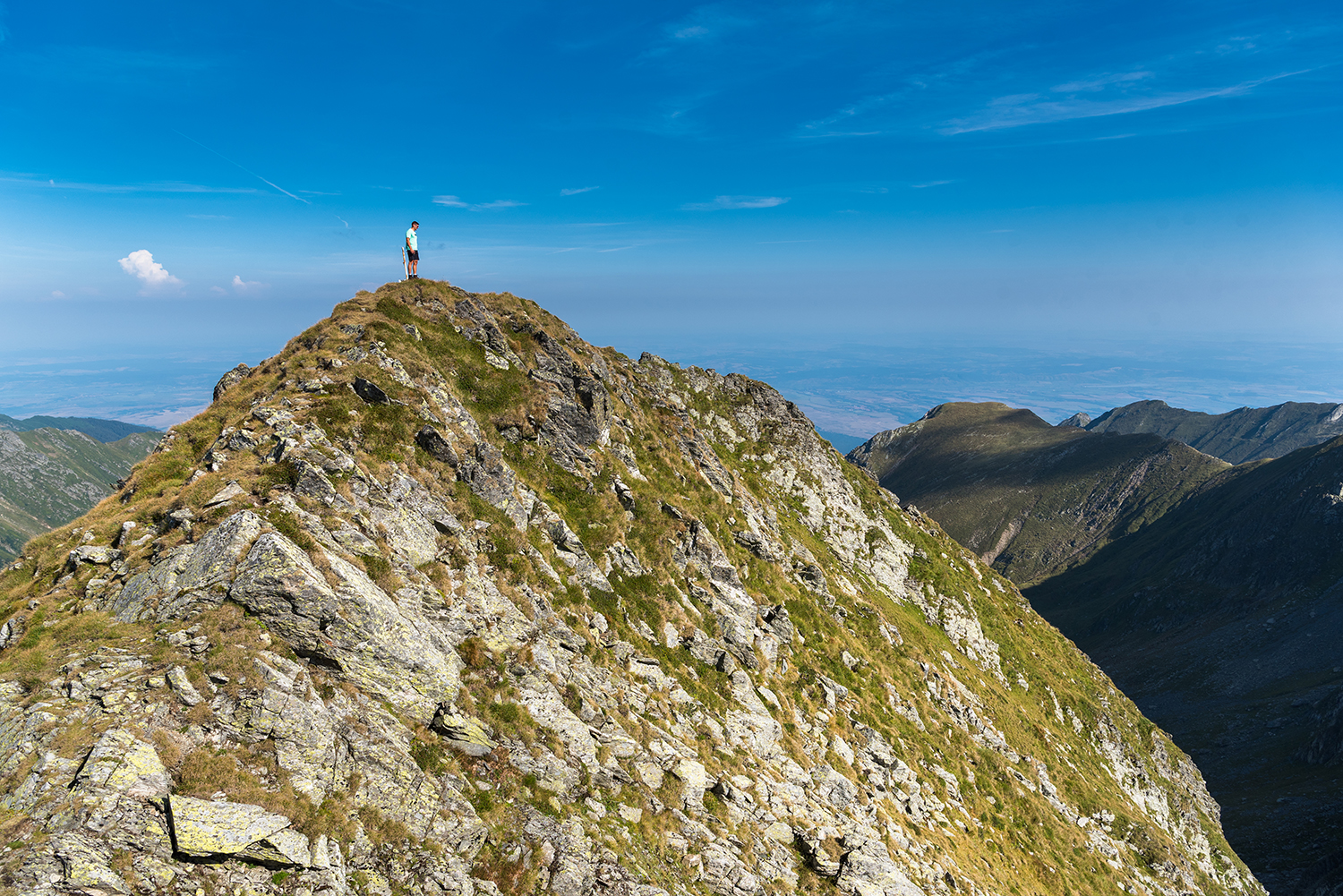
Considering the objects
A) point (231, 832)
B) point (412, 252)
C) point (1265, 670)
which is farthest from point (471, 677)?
point (1265, 670)

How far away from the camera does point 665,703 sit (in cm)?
2988

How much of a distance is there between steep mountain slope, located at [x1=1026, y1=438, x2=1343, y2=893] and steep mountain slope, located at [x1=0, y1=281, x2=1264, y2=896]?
54.0 m

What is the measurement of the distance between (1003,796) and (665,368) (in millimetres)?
60425

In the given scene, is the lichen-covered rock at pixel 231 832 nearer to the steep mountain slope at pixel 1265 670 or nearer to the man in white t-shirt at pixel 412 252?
the man in white t-shirt at pixel 412 252

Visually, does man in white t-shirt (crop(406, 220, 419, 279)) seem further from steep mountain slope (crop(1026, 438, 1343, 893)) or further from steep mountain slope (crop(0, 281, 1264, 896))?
steep mountain slope (crop(1026, 438, 1343, 893))

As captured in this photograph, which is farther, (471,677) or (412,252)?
(412,252)

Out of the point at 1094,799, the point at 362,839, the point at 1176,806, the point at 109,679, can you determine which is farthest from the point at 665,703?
the point at 1176,806

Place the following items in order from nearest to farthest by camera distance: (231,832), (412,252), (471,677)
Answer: (231,832), (471,677), (412,252)

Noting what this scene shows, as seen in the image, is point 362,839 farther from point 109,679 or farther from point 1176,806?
point 1176,806

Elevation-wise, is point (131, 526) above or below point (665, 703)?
above

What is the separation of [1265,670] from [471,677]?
198048 mm

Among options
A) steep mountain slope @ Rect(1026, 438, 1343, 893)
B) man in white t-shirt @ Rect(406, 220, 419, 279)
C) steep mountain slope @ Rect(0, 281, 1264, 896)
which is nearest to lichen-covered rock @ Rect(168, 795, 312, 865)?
steep mountain slope @ Rect(0, 281, 1264, 896)

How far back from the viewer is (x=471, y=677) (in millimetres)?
22766

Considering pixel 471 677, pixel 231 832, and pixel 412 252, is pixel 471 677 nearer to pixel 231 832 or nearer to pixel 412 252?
pixel 231 832
